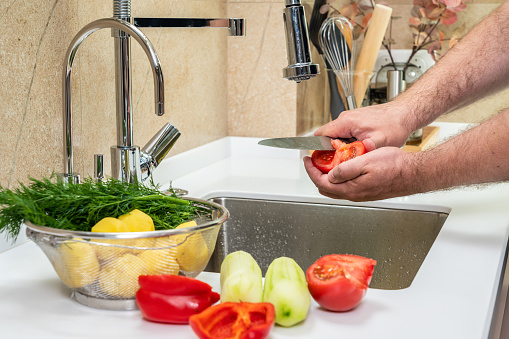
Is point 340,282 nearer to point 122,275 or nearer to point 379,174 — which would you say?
point 122,275

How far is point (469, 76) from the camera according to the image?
1148 millimetres

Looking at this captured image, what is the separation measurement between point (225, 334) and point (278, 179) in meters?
0.85

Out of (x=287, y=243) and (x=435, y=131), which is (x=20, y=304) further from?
(x=435, y=131)

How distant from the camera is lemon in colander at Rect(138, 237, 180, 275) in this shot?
A: 0.60 m

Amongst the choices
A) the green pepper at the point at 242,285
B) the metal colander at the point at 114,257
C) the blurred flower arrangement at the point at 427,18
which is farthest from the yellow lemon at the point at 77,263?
the blurred flower arrangement at the point at 427,18

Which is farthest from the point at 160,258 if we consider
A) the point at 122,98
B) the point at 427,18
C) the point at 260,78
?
the point at 427,18

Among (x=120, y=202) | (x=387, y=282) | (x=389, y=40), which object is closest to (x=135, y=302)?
(x=120, y=202)

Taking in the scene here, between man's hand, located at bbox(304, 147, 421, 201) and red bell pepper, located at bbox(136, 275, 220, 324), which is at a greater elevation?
man's hand, located at bbox(304, 147, 421, 201)

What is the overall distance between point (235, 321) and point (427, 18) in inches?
63.3

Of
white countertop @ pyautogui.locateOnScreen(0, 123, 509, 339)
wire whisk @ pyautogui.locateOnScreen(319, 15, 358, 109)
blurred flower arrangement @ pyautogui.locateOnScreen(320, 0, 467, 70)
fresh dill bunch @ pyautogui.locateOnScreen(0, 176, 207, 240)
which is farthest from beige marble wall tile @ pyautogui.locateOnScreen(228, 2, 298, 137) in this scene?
fresh dill bunch @ pyautogui.locateOnScreen(0, 176, 207, 240)

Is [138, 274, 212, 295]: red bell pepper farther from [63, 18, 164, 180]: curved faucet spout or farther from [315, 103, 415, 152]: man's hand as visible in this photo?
[315, 103, 415, 152]: man's hand

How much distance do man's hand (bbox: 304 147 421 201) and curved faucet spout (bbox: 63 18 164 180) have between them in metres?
0.30

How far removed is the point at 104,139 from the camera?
3.56 feet

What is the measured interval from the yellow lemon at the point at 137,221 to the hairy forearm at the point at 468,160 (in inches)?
17.1
